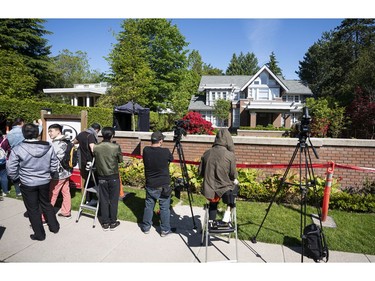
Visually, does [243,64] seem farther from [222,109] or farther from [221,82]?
[222,109]

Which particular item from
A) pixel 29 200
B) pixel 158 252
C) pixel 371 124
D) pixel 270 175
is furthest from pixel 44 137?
pixel 371 124

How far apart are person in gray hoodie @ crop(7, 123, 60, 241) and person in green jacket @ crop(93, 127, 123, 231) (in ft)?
2.62

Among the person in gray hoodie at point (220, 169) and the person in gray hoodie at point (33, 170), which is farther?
the person in gray hoodie at point (33, 170)

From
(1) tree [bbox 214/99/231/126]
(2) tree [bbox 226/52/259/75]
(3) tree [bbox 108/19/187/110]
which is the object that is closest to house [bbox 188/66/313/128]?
(1) tree [bbox 214/99/231/126]

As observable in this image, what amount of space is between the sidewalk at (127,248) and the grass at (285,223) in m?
0.25

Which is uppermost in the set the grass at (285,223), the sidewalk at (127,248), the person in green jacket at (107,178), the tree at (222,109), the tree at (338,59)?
the tree at (338,59)

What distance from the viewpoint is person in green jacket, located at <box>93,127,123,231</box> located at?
14.9 ft

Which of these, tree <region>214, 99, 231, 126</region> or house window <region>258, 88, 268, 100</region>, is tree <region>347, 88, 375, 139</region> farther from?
house window <region>258, 88, 268, 100</region>

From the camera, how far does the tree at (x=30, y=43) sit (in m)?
24.5

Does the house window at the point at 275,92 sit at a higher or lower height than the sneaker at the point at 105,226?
higher

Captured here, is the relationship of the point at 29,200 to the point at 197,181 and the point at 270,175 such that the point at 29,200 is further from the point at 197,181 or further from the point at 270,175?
the point at 270,175

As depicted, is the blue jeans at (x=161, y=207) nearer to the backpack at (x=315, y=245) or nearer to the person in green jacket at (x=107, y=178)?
the person in green jacket at (x=107, y=178)

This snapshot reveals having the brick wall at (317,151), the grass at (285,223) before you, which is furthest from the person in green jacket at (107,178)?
the brick wall at (317,151)

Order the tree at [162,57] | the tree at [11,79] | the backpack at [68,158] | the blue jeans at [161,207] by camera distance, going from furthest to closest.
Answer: the tree at [162,57], the tree at [11,79], the backpack at [68,158], the blue jeans at [161,207]
